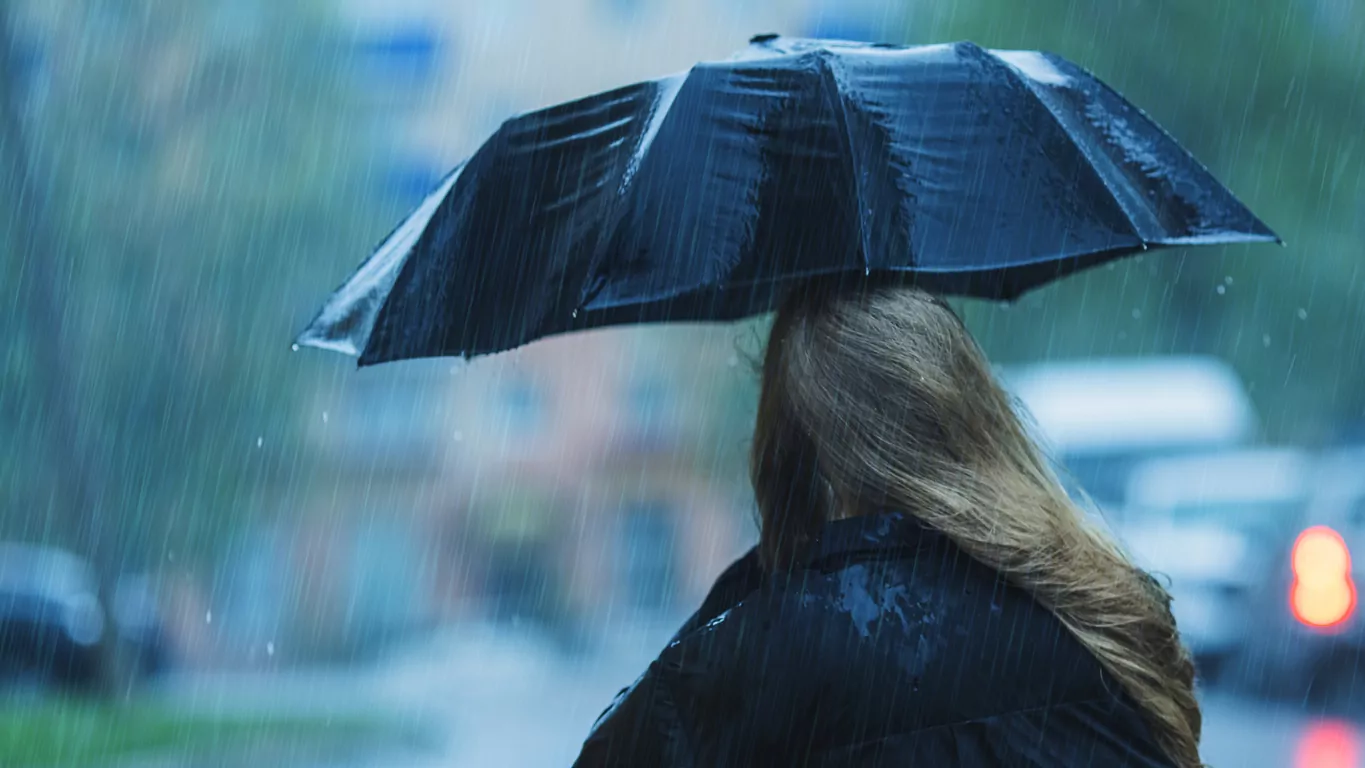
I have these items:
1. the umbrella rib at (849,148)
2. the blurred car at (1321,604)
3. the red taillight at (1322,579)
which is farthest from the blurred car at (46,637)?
the umbrella rib at (849,148)

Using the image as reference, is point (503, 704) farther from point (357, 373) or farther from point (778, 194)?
point (778, 194)

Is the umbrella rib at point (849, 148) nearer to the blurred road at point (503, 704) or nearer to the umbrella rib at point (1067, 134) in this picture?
the umbrella rib at point (1067, 134)

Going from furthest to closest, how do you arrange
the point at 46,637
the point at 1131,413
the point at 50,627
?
the point at 50,627, the point at 46,637, the point at 1131,413

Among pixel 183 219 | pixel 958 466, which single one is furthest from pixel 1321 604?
pixel 183 219

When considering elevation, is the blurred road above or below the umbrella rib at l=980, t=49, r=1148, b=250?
below

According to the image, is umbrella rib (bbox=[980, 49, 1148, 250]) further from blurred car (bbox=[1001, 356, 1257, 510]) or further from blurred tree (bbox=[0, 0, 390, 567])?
blurred tree (bbox=[0, 0, 390, 567])

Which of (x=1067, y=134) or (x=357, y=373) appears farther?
(x=357, y=373)

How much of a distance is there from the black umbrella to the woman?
278 millimetres

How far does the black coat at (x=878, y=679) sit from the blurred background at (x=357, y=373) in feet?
2.20

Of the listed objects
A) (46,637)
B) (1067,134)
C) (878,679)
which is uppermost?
(1067,134)

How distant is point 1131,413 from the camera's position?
14.0m

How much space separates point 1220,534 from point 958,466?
9738 mm

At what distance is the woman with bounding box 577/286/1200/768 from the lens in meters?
1.82

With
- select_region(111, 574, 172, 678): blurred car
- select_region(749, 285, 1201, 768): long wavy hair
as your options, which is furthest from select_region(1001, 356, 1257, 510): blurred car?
select_region(111, 574, 172, 678): blurred car
